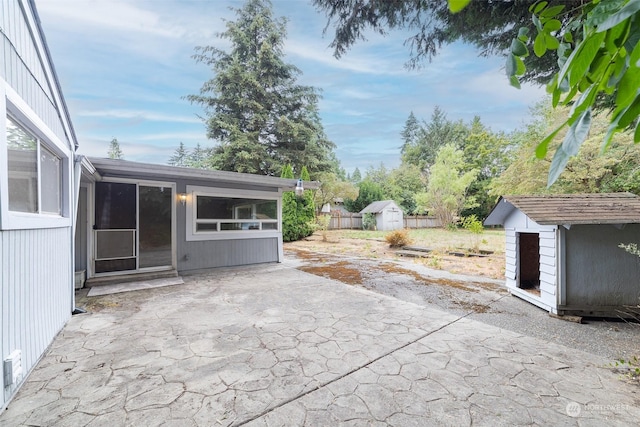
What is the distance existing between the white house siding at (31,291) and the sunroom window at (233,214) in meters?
3.07

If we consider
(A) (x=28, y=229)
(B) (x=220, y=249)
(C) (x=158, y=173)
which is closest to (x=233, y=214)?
(B) (x=220, y=249)

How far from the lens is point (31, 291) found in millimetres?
2408

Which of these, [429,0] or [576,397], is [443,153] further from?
[576,397]

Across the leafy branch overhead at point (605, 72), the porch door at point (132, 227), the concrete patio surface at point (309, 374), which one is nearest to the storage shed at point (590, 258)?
the concrete patio surface at point (309, 374)

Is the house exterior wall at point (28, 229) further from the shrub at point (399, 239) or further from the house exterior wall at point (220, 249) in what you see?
the shrub at point (399, 239)

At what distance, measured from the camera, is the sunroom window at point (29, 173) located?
2160 mm

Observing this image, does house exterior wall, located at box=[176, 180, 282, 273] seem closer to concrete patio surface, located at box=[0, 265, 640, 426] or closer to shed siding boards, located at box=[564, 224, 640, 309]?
concrete patio surface, located at box=[0, 265, 640, 426]

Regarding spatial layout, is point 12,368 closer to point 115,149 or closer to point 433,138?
point 433,138

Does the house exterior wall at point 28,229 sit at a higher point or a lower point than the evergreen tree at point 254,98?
lower

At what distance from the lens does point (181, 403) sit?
196 centimetres

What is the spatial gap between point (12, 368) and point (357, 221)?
21137 mm

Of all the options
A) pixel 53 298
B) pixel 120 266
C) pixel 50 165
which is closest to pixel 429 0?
pixel 50 165

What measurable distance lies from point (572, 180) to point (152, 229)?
12.4m

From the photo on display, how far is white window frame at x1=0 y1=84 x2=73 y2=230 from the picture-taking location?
1922 millimetres
